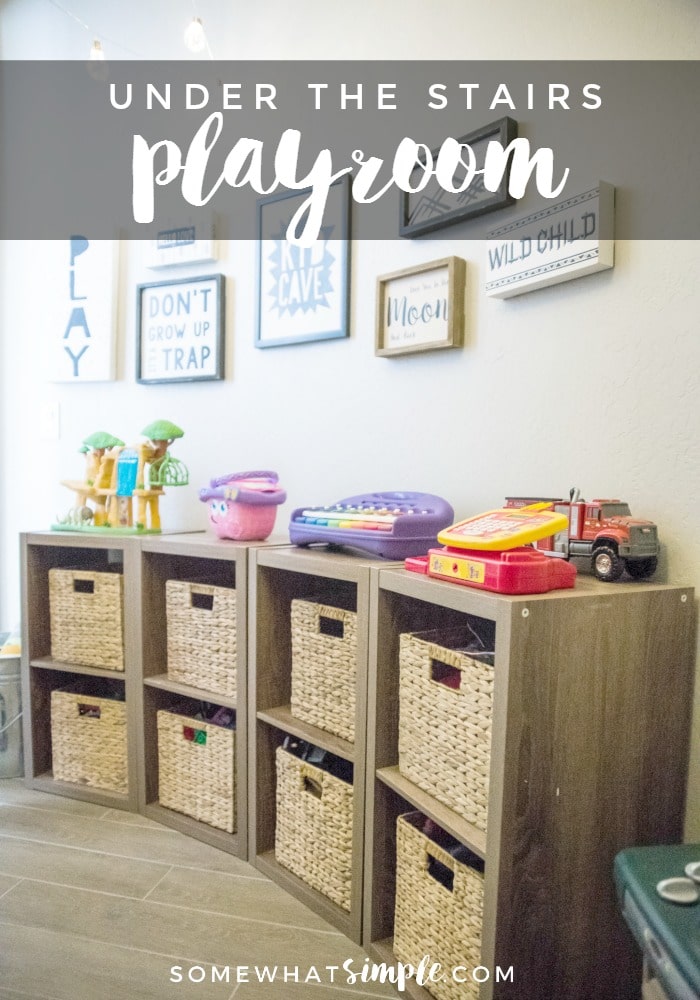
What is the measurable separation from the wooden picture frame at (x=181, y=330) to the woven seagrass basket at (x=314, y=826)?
46.8 inches

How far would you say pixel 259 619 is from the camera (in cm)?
155

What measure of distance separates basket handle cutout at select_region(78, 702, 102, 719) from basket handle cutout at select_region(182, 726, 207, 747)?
12.4 inches

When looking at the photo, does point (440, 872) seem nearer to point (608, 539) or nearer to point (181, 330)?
point (608, 539)

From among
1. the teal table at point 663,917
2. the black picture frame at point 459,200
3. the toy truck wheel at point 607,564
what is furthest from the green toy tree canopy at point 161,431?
the teal table at point 663,917

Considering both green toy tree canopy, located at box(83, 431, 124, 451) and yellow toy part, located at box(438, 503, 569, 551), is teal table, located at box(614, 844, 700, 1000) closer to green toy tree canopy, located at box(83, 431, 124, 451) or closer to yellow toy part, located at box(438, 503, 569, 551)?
yellow toy part, located at box(438, 503, 569, 551)

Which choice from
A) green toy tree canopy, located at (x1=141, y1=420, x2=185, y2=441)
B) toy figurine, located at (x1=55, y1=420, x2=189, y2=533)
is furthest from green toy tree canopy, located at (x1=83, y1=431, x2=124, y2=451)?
green toy tree canopy, located at (x1=141, y1=420, x2=185, y2=441)

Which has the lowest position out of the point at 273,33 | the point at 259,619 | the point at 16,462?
the point at 259,619

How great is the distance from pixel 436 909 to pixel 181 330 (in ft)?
5.70

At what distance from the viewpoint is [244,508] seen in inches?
67.0

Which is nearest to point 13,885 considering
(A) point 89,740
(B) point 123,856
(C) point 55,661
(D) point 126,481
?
(B) point 123,856

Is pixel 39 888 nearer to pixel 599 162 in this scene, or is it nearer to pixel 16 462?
pixel 16 462

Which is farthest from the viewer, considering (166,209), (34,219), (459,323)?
(34,219)

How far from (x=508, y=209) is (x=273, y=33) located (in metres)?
1.01

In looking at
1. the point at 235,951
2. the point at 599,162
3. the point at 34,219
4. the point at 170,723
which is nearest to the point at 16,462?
the point at 34,219
